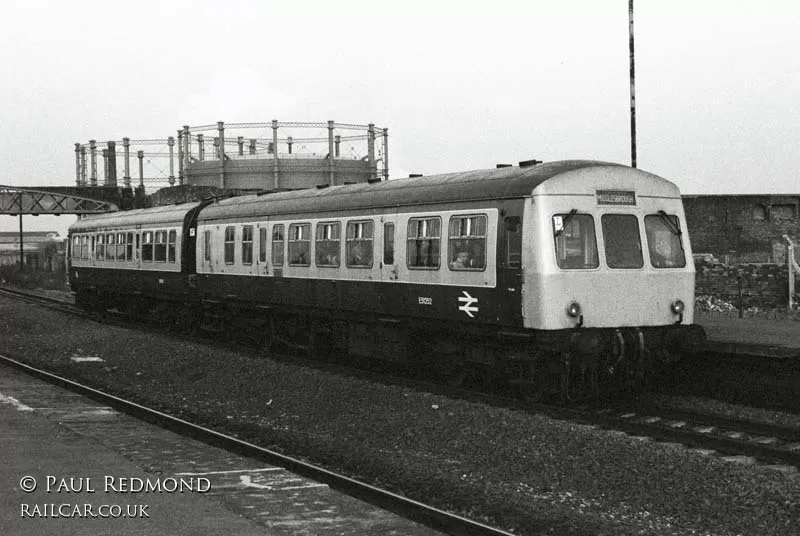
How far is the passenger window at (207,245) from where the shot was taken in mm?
23141

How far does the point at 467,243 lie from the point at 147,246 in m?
14.7

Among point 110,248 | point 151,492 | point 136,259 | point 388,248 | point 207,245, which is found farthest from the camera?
point 110,248

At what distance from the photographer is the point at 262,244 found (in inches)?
810

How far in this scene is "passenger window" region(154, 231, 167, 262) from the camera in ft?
84.4

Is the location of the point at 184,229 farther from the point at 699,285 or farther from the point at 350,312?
the point at 699,285

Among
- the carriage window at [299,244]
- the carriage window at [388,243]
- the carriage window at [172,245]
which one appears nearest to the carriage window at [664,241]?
the carriage window at [388,243]

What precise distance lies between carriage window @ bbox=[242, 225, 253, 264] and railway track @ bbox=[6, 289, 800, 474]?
23.3ft

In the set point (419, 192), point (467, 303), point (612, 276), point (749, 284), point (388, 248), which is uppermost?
point (419, 192)

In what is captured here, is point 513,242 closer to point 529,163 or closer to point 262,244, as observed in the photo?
point 529,163

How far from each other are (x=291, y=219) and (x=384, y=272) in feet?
12.3

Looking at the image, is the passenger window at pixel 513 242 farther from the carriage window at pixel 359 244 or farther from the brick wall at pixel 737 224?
the brick wall at pixel 737 224

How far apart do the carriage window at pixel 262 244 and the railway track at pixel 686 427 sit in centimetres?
643

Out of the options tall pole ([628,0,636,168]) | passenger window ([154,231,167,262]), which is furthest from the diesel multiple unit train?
passenger window ([154,231,167,262])

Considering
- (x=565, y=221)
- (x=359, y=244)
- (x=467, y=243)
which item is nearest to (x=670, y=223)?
(x=565, y=221)
